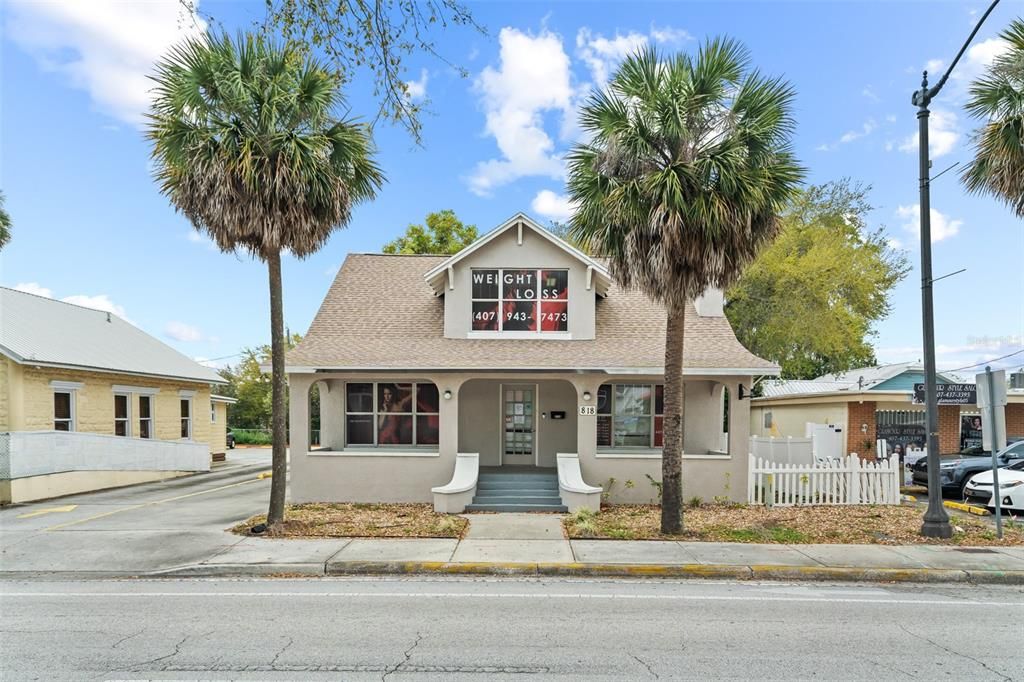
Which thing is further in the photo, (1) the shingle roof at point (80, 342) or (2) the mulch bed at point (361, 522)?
(1) the shingle roof at point (80, 342)

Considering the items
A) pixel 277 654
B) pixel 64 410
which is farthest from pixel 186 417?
pixel 277 654

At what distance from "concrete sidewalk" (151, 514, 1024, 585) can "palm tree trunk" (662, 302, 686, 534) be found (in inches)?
27.0

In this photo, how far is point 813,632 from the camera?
6.49 meters

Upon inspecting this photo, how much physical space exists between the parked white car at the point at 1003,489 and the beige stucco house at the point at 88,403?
77.1ft

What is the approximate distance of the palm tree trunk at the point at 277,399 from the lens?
11008 millimetres

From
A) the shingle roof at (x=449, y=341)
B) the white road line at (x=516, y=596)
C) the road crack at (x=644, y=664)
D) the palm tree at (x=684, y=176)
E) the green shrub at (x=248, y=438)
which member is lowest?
the green shrub at (x=248, y=438)

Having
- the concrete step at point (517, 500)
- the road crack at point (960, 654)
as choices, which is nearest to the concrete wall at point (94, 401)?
the concrete step at point (517, 500)

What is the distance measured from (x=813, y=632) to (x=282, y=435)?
8995mm

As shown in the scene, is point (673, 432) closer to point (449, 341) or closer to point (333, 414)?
point (449, 341)

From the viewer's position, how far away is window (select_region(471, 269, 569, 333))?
1533cm

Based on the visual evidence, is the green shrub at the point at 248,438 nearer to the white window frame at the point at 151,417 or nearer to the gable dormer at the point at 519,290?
the white window frame at the point at 151,417

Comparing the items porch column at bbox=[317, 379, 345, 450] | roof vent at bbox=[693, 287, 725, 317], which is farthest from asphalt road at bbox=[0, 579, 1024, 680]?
roof vent at bbox=[693, 287, 725, 317]

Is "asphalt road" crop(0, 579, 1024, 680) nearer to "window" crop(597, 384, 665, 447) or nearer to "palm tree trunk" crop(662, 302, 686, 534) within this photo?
"palm tree trunk" crop(662, 302, 686, 534)

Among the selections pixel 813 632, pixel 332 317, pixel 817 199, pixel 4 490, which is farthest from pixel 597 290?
pixel 817 199
